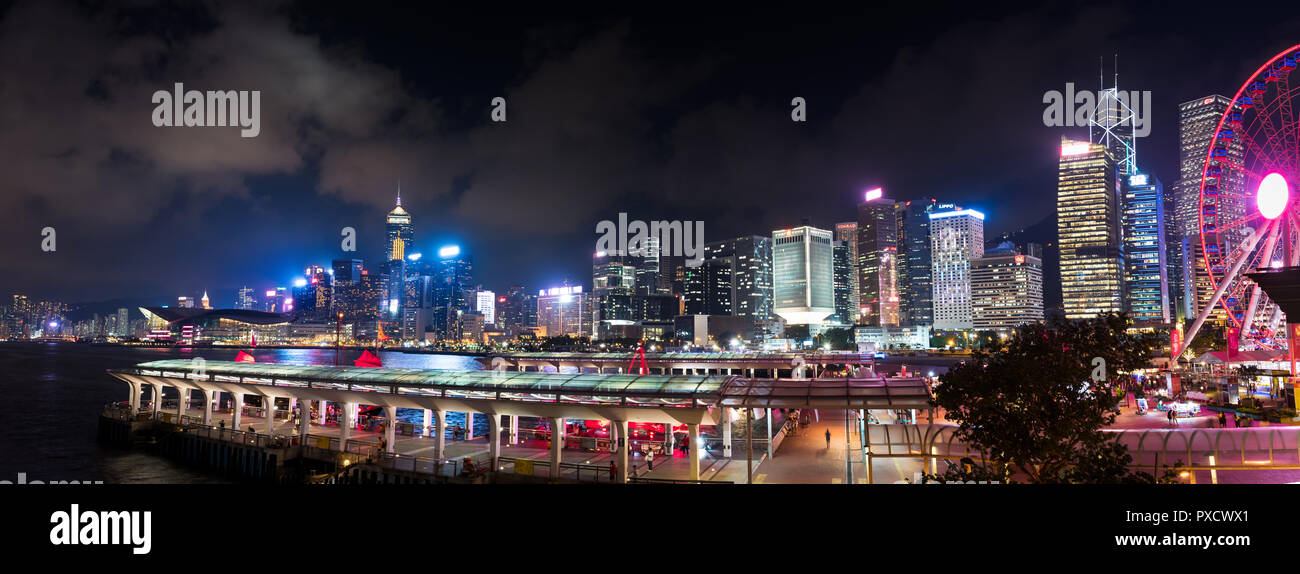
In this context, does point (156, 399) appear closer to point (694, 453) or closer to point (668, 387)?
point (668, 387)

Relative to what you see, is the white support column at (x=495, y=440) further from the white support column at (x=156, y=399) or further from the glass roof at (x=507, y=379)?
the white support column at (x=156, y=399)

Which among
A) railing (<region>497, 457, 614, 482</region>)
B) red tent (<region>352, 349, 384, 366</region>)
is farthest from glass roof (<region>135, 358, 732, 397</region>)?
red tent (<region>352, 349, 384, 366</region>)

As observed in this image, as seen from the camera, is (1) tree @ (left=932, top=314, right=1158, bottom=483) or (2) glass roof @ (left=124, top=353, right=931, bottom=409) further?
(2) glass roof @ (left=124, top=353, right=931, bottom=409)

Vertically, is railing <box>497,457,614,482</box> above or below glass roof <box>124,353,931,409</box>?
below

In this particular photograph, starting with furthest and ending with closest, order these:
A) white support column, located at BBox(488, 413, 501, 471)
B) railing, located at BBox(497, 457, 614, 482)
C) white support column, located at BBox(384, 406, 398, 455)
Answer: white support column, located at BBox(384, 406, 398, 455) → white support column, located at BBox(488, 413, 501, 471) → railing, located at BBox(497, 457, 614, 482)

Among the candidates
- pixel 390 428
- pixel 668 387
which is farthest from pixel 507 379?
pixel 668 387

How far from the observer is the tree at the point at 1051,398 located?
54.8 feet

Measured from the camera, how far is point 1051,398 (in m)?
17.1

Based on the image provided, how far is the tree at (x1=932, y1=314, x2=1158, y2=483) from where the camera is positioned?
16703 millimetres

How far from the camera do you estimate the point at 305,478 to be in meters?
33.3

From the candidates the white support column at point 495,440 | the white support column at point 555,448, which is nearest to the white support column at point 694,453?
the white support column at point 555,448

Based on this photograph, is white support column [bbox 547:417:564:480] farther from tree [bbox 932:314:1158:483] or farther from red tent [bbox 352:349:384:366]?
red tent [bbox 352:349:384:366]

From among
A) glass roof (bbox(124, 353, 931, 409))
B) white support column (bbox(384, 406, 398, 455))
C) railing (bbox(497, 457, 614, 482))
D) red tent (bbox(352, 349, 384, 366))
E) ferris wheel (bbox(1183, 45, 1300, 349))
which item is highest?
ferris wheel (bbox(1183, 45, 1300, 349))
